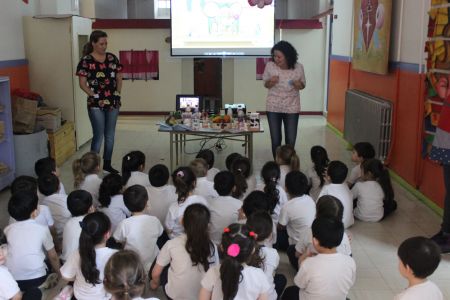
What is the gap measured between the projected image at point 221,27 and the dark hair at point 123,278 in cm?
538

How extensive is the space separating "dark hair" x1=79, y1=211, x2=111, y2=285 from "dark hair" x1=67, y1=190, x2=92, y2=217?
50 cm

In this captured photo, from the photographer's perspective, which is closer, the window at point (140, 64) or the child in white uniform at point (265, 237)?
the child in white uniform at point (265, 237)

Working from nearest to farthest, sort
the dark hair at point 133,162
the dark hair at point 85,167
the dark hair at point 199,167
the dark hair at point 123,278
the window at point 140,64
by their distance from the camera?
1. the dark hair at point 123,278
2. the dark hair at point 199,167
3. the dark hair at point 85,167
4. the dark hair at point 133,162
5. the window at point 140,64

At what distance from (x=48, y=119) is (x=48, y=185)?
2562mm

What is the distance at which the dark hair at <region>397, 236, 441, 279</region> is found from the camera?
191 cm

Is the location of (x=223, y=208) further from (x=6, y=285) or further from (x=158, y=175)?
(x=6, y=285)

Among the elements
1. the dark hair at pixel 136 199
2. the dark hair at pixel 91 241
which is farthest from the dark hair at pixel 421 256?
the dark hair at pixel 136 199

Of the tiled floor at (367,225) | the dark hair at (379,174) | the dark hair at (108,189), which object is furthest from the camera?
the dark hair at (379,174)

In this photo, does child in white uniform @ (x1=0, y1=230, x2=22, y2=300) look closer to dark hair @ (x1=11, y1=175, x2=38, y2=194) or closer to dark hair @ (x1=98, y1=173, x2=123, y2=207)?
dark hair @ (x1=11, y1=175, x2=38, y2=194)

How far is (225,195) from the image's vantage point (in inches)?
122

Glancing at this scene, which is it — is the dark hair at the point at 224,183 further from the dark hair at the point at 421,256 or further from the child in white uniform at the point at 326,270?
the dark hair at the point at 421,256

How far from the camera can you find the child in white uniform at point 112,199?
3172 millimetres

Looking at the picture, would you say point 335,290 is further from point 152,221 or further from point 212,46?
point 212,46

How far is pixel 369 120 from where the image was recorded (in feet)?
18.2
